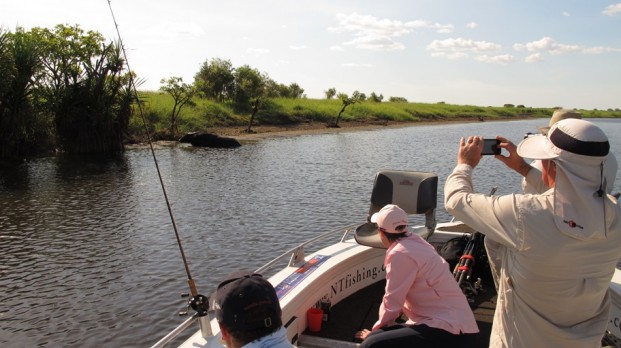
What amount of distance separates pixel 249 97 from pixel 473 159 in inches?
2000

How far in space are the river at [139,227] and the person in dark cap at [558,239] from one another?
6.28 metres

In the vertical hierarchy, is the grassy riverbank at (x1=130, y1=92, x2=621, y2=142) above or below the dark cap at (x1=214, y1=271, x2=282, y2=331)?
above

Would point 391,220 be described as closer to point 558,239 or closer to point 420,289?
point 420,289

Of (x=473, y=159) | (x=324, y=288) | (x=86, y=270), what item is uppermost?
(x=473, y=159)

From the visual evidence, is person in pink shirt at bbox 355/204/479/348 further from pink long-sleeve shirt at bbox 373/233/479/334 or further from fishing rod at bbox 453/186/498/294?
fishing rod at bbox 453/186/498/294

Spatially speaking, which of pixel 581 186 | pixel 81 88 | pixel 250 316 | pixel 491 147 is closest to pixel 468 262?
pixel 491 147

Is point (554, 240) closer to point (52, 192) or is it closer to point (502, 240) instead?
point (502, 240)

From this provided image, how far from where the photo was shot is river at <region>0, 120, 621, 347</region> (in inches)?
321

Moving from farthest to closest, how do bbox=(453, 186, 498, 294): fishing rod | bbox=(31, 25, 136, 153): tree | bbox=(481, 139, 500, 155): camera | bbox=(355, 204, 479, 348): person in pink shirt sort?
bbox=(31, 25, 136, 153): tree, bbox=(453, 186, 498, 294): fishing rod, bbox=(355, 204, 479, 348): person in pink shirt, bbox=(481, 139, 500, 155): camera

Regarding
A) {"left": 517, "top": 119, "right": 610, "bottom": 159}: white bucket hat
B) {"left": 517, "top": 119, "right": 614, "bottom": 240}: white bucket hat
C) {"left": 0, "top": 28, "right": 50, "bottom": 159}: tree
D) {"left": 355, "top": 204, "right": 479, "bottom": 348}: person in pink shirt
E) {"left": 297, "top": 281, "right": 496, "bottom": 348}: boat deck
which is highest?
{"left": 0, "top": 28, "right": 50, "bottom": 159}: tree

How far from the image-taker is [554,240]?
209 centimetres

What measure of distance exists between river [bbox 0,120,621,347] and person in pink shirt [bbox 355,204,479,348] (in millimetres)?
5189

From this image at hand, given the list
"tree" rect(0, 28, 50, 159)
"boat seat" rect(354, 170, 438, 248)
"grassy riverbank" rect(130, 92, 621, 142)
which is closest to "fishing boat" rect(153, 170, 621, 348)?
"boat seat" rect(354, 170, 438, 248)

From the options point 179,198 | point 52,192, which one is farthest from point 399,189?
point 52,192
